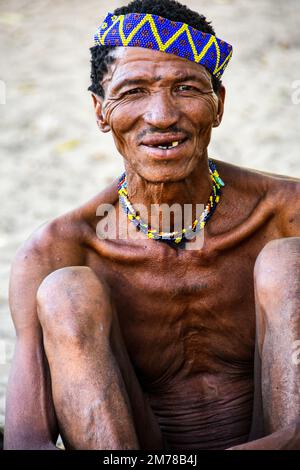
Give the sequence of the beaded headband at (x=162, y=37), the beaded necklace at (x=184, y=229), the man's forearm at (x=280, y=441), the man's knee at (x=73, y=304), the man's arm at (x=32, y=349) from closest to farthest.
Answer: the man's forearm at (x=280, y=441), the man's knee at (x=73, y=304), the man's arm at (x=32, y=349), the beaded headband at (x=162, y=37), the beaded necklace at (x=184, y=229)

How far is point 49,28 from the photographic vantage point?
8750mm

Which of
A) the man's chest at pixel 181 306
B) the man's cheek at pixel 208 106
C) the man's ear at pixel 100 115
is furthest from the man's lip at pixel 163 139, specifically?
the man's chest at pixel 181 306

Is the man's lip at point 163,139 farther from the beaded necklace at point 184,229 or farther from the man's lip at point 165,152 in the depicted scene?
the beaded necklace at point 184,229

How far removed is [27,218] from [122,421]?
3.48 m

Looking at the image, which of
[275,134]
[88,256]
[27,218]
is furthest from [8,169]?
[88,256]

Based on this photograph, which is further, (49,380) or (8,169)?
(8,169)

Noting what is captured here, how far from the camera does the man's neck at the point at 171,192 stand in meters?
3.45

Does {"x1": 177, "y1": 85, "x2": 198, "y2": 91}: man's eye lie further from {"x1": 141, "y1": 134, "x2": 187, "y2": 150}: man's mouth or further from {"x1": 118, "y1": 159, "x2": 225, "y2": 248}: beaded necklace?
{"x1": 118, "y1": 159, "x2": 225, "y2": 248}: beaded necklace

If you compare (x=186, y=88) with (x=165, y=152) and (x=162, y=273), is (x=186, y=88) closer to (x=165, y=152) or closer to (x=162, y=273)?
(x=165, y=152)

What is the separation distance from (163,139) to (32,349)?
2.46 ft

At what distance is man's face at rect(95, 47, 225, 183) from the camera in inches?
130

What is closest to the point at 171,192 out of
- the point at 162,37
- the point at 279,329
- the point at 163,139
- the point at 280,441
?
the point at 163,139

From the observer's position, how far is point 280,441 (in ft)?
9.53

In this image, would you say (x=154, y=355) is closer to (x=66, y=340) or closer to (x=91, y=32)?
(x=66, y=340)
